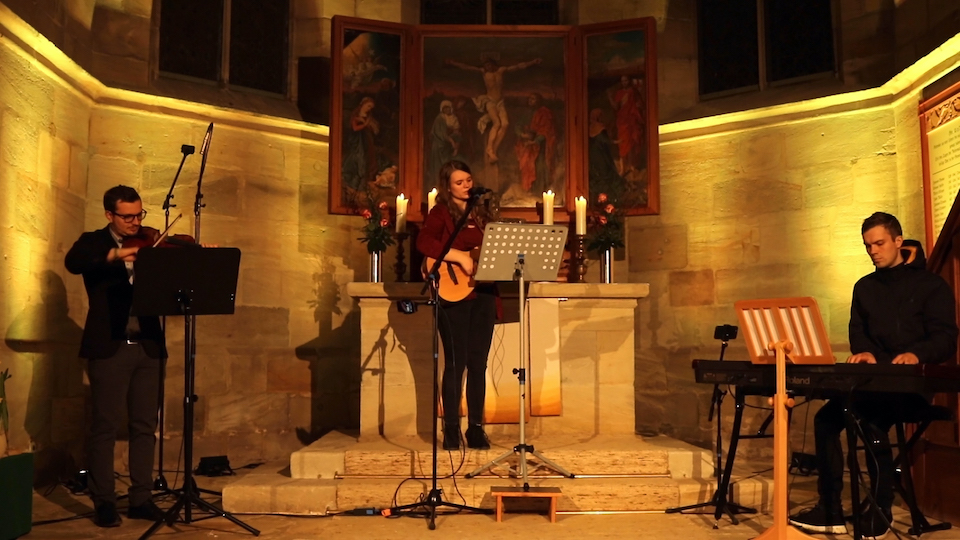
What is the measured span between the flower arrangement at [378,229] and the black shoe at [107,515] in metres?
2.90

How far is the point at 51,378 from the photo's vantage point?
6.80 m

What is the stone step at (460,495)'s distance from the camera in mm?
5559

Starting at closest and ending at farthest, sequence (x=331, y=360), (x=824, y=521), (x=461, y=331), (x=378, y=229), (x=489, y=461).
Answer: (x=824, y=521) < (x=489, y=461) < (x=461, y=331) < (x=378, y=229) < (x=331, y=360)

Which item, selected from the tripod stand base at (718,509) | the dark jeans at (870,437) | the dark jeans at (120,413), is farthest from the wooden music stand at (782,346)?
the dark jeans at (120,413)

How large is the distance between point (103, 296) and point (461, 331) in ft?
7.37

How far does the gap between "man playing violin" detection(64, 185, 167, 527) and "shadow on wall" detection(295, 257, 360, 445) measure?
10.5 ft

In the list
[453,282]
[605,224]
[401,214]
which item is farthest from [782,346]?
[401,214]

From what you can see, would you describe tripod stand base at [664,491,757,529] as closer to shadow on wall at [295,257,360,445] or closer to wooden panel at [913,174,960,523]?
wooden panel at [913,174,960,523]

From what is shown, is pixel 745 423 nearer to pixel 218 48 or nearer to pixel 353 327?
pixel 353 327

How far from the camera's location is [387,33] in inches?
315

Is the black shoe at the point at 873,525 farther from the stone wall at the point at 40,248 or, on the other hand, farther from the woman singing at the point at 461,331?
the stone wall at the point at 40,248

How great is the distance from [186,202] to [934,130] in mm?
6129

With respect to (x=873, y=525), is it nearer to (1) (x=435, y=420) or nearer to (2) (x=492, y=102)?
(1) (x=435, y=420)

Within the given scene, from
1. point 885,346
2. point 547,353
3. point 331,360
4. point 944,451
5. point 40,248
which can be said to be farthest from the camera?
point 331,360
